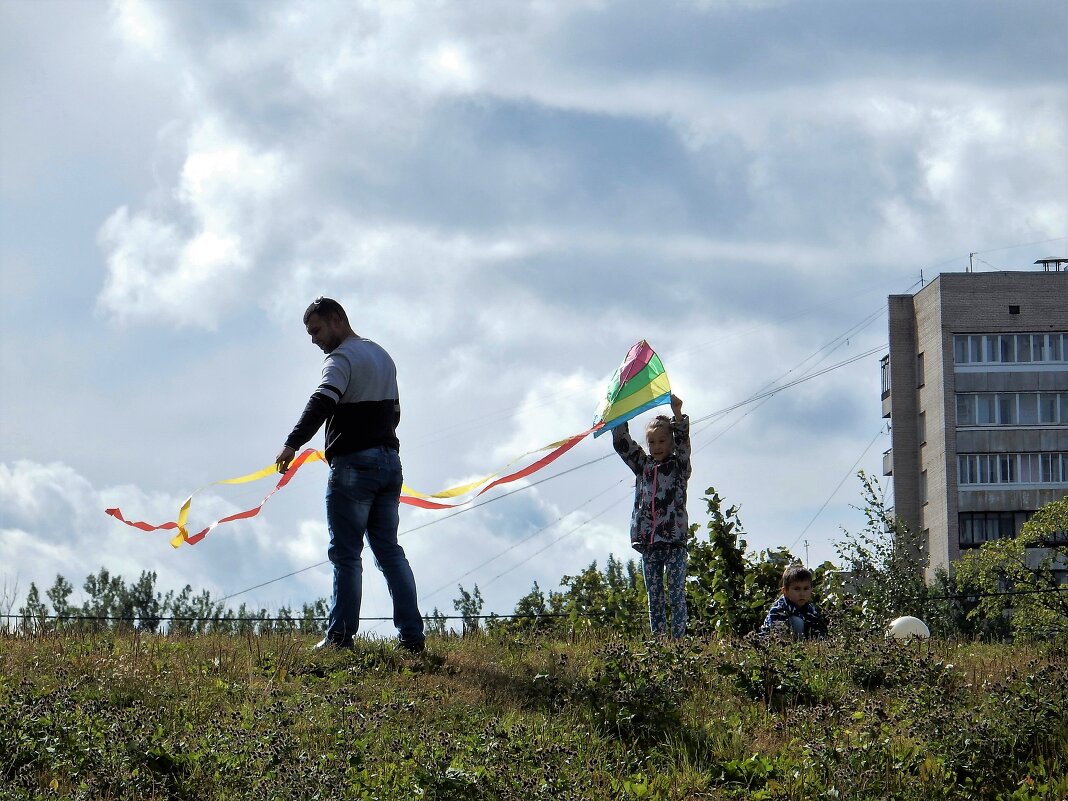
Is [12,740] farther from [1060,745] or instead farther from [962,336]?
[962,336]

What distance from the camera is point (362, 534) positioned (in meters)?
9.09

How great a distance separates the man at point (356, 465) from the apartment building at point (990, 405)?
70900 millimetres

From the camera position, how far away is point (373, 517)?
30.1 feet

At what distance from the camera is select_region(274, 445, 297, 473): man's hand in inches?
344

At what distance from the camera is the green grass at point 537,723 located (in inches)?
264

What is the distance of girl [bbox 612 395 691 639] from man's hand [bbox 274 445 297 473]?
2673mm

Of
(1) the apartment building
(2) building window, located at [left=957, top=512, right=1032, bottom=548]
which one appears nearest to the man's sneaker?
(1) the apartment building

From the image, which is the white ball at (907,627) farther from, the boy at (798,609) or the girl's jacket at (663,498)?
the girl's jacket at (663,498)

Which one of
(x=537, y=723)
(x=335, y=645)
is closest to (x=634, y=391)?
(x=335, y=645)

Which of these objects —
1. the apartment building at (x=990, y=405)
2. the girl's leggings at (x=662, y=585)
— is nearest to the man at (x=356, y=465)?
the girl's leggings at (x=662, y=585)

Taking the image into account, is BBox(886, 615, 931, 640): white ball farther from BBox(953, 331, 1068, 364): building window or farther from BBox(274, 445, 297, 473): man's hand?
→ BBox(953, 331, 1068, 364): building window

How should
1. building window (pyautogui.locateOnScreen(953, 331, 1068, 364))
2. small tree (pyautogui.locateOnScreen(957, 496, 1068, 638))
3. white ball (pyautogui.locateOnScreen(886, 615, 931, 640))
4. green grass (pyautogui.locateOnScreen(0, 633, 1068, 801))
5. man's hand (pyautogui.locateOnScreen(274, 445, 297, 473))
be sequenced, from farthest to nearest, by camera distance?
building window (pyautogui.locateOnScreen(953, 331, 1068, 364))
small tree (pyautogui.locateOnScreen(957, 496, 1068, 638))
white ball (pyautogui.locateOnScreen(886, 615, 931, 640))
man's hand (pyautogui.locateOnScreen(274, 445, 297, 473))
green grass (pyautogui.locateOnScreen(0, 633, 1068, 801))

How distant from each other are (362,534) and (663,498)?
225 centimetres

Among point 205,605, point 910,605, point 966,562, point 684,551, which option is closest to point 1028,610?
point 966,562
